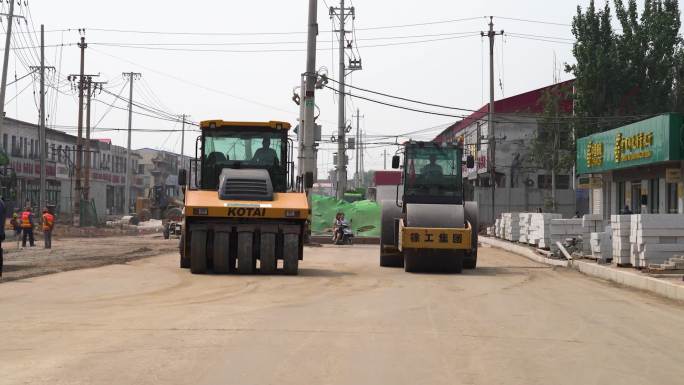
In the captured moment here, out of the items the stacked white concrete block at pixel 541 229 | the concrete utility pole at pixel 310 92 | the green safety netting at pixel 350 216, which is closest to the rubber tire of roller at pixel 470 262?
the stacked white concrete block at pixel 541 229

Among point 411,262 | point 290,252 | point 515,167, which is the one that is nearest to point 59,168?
point 515,167

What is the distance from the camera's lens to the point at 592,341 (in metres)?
10.6

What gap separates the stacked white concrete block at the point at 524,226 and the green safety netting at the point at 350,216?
30.7 feet

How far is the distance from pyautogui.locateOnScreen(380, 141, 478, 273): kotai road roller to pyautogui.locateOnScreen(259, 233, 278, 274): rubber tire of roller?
3540 mm

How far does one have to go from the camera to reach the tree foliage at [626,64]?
47938 mm

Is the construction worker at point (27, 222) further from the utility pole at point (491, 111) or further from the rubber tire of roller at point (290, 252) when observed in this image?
the utility pole at point (491, 111)

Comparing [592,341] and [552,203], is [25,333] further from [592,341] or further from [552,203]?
[552,203]

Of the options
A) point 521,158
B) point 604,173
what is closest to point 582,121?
point 604,173

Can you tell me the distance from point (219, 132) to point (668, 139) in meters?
16.8

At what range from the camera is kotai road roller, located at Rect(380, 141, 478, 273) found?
2141cm

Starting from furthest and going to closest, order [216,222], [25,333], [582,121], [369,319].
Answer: [582,121] → [216,222] → [369,319] → [25,333]

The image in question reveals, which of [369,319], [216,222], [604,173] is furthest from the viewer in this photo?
[604,173]

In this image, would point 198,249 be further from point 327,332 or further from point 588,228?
point 588,228

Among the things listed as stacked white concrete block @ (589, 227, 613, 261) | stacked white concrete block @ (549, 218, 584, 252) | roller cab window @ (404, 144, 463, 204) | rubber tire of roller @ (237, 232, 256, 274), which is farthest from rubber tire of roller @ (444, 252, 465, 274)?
stacked white concrete block @ (549, 218, 584, 252)
